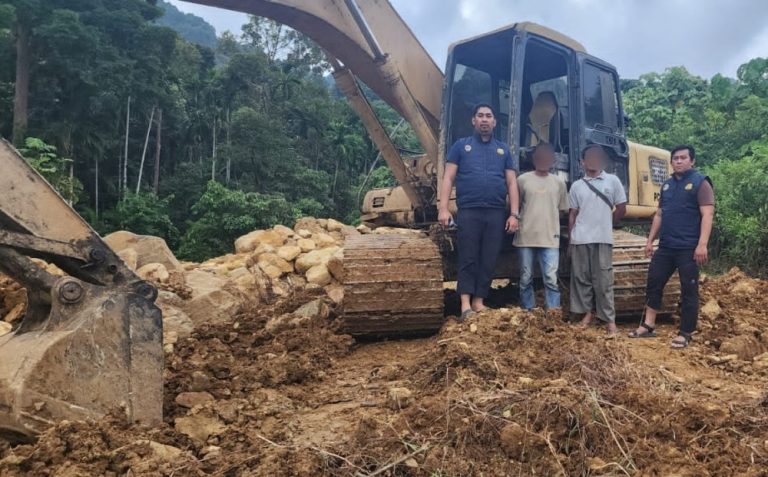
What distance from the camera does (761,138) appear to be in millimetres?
23953

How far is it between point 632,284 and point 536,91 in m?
1.89

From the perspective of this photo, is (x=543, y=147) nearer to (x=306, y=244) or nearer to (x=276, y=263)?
(x=276, y=263)

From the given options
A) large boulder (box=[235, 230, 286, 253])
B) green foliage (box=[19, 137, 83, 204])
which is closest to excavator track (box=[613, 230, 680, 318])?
large boulder (box=[235, 230, 286, 253])

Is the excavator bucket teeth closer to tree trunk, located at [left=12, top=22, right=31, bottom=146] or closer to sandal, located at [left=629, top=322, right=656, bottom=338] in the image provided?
sandal, located at [left=629, top=322, right=656, bottom=338]

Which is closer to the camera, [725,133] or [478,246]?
[478,246]

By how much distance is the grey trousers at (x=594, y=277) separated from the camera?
5223mm

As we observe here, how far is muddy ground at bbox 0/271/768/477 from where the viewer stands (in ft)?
7.96

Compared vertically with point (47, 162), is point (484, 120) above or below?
below

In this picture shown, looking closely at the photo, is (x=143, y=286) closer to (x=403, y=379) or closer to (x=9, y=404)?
(x=9, y=404)

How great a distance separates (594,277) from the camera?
17.2 ft

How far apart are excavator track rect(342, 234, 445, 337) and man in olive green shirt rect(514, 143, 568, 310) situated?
75cm

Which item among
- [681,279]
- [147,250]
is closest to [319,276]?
[147,250]

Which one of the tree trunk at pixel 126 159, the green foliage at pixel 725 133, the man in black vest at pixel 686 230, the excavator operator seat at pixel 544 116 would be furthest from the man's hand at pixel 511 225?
the tree trunk at pixel 126 159

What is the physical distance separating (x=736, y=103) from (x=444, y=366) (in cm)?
2964
